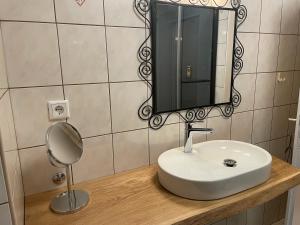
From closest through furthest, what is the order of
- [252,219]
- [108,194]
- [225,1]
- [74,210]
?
[74,210], [108,194], [225,1], [252,219]

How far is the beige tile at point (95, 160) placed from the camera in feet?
3.79

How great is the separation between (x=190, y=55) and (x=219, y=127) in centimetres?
52

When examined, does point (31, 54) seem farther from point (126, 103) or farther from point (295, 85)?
point (295, 85)

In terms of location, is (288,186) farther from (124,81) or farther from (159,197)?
(124,81)

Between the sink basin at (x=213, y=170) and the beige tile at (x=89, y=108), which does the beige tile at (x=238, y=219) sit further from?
the beige tile at (x=89, y=108)

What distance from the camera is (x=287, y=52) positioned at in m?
1.67

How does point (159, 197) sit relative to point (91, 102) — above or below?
below

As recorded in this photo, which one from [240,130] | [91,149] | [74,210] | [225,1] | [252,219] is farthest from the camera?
[252,219]

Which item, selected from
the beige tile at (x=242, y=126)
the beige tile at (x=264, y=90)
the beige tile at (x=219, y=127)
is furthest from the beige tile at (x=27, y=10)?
the beige tile at (x=264, y=90)

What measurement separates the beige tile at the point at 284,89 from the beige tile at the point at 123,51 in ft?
3.69

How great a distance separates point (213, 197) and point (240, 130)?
2.49 feet

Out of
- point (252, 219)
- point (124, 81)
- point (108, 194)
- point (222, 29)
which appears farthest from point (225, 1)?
point (252, 219)

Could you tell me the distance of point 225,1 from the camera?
136 centimetres

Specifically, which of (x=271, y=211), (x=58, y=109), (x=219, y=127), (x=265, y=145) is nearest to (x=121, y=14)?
(x=58, y=109)
